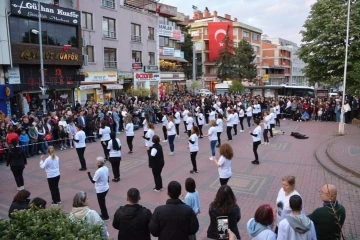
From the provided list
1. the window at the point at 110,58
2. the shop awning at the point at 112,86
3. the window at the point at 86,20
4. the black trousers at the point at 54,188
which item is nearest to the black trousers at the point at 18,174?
the black trousers at the point at 54,188

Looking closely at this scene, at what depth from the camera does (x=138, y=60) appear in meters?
36.6

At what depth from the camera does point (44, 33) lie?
79.0 feet

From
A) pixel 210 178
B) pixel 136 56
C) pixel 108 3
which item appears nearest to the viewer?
pixel 210 178

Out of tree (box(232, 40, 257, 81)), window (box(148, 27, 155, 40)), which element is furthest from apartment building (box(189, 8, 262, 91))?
window (box(148, 27, 155, 40))

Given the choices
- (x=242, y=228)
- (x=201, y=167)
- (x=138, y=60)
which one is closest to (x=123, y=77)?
(x=138, y=60)

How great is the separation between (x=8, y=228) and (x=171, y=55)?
1694 inches

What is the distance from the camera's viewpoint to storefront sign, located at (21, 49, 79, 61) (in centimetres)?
2217

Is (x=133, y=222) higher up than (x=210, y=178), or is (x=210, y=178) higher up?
(x=133, y=222)

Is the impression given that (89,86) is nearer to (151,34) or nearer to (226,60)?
(151,34)

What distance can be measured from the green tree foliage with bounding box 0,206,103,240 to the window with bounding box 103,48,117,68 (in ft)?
96.2

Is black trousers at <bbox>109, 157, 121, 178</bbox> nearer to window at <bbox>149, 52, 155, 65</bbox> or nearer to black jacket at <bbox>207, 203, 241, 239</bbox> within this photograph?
black jacket at <bbox>207, 203, 241, 239</bbox>

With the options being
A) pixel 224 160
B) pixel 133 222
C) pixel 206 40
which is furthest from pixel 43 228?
pixel 206 40

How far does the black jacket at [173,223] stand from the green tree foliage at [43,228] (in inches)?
32.7

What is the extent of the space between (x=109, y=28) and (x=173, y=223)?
101ft
